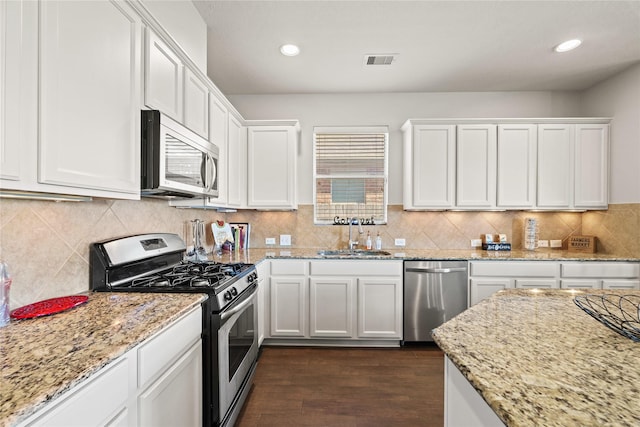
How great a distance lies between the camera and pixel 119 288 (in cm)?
158

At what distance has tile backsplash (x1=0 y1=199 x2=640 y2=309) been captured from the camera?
1247mm

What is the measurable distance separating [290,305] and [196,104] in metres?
1.96

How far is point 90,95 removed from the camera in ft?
3.86

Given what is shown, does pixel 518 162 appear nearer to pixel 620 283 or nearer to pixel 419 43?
pixel 620 283

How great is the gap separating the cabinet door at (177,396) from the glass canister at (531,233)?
3.49 m

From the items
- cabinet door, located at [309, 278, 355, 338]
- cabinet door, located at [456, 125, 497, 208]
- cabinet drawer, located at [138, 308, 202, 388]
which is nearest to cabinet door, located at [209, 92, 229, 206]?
cabinet door, located at [309, 278, 355, 338]

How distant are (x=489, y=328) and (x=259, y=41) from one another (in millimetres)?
2618

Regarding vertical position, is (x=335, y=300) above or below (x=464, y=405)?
below

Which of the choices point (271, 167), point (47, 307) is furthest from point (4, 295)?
point (271, 167)

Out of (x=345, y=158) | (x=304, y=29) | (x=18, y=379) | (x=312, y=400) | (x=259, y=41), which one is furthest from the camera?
(x=345, y=158)

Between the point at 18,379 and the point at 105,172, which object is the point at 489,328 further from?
the point at 105,172

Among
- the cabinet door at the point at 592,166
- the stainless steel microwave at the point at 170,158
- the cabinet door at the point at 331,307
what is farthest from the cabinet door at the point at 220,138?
the cabinet door at the point at 592,166

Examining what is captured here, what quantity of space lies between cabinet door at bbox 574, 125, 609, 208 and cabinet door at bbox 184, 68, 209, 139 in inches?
145

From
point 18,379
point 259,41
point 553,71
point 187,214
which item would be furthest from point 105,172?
point 553,71
